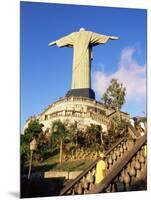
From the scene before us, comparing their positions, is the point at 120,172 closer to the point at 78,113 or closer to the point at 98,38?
the point at 78,113

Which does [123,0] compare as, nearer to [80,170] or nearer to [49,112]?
[49,112]

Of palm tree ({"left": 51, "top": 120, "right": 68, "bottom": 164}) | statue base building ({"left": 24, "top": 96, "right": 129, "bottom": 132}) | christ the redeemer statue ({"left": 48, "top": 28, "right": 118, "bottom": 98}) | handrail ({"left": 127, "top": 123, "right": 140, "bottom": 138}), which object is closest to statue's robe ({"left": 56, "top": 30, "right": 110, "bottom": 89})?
christ the redeemer statue ({"left": 48, "top": 28, "right": 118, "bottom": 98})

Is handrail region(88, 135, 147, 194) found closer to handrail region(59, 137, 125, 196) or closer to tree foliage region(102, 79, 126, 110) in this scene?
handrail region(59, 137, 125, 196)

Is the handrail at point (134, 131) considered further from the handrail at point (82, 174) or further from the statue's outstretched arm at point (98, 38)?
the statue's outstretched arm at point (98, 38)

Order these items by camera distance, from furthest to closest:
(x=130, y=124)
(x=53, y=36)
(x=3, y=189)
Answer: (x=130, y=124) → (x=53, y=36) → (x=3, y=189)

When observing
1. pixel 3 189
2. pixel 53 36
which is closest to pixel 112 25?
pixel 53 36

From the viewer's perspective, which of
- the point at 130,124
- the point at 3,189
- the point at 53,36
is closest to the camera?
the point at 3,189

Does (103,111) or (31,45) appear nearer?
(31,45)
